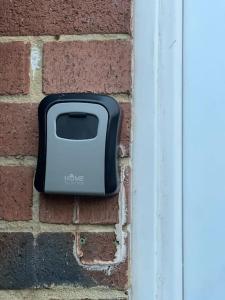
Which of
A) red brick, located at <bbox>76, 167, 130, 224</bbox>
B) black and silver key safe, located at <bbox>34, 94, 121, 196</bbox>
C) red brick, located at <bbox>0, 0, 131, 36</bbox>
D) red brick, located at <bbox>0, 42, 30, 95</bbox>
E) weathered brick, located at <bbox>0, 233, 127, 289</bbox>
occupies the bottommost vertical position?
weathered brick, located at <bbox>0, 233, 127, 289</bbox>

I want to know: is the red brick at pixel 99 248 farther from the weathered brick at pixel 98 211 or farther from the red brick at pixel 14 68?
the red brick at pixel 14 68

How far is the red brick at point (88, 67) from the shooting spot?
75 cm

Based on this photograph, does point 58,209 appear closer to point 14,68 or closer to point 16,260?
point 16,260

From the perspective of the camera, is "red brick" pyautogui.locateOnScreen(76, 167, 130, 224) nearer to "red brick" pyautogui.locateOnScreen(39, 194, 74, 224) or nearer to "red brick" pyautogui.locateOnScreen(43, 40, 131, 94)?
"red brick" pyautogui.locateOnScreen(39, 194, 74, 224)

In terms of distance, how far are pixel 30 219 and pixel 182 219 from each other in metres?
0.20

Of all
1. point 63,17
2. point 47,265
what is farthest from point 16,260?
point 63,17

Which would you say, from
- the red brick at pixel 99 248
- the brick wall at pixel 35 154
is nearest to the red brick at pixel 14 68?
the brick wall at pixel 35 154

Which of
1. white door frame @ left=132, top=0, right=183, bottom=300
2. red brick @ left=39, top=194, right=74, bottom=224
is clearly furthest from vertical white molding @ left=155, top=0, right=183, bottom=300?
red brick @ left=39, top=194, right=74, bottom=224

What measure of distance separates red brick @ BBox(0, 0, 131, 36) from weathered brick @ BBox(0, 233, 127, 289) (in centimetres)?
27

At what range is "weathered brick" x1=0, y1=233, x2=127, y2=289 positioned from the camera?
0.74 meters

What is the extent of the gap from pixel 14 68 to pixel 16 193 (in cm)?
17

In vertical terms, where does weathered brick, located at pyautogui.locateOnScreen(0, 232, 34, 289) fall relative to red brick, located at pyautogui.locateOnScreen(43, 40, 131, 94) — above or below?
below

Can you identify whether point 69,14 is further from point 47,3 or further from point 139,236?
point 139,236

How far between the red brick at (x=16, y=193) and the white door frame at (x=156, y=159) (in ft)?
0.45
